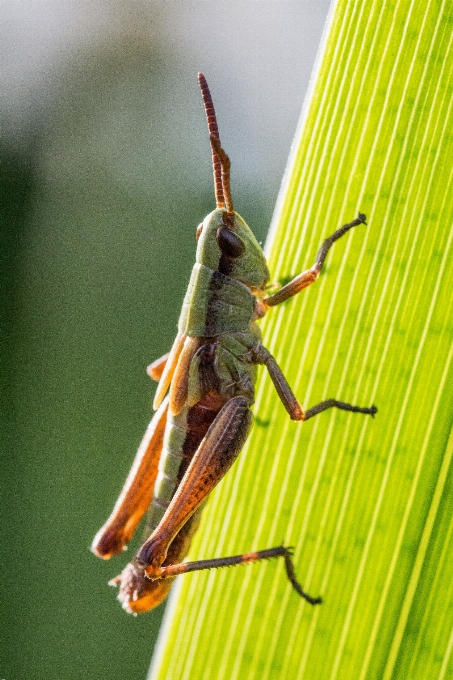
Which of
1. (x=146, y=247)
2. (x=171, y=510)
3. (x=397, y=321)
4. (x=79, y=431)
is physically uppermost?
(x=146, y=247)

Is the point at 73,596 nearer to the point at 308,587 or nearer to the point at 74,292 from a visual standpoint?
the point at 74,292

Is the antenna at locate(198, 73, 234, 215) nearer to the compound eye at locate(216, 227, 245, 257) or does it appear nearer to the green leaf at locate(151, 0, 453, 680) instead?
the compound eye at locate(216, 227, 245, 257)

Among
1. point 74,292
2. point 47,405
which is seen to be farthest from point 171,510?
point 74,292

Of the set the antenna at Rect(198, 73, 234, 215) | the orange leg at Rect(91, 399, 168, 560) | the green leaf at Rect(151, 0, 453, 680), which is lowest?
the orange leg at Rect(91, 399, 168, 560)

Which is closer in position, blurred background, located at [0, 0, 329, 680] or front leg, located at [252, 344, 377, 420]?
front leg, located at [252, 344, 377, 420]

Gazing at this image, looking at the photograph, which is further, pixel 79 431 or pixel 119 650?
pixel 79 431

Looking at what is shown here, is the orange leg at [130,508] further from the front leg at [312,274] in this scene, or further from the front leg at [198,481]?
the front leg at [312,274]

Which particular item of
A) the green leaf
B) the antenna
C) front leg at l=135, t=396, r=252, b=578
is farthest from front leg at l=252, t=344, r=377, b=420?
the antenna
